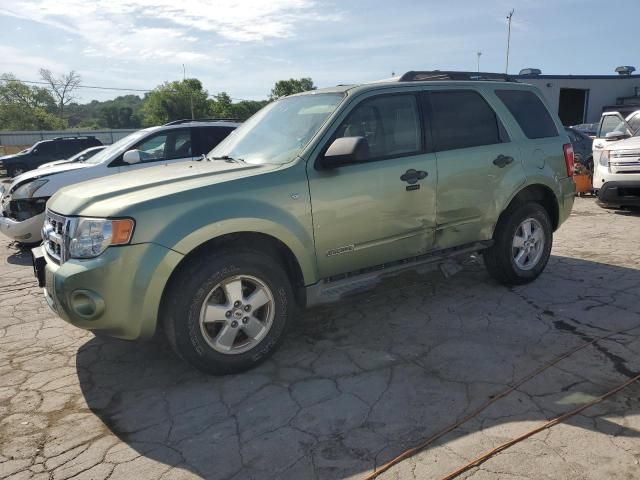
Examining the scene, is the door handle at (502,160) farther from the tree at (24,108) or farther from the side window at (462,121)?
the tree at (24,108)

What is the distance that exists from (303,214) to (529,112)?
2830 mm

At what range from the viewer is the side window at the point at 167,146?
24.9ft

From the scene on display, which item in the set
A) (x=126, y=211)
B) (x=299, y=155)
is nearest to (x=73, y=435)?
(x=126, y=211)

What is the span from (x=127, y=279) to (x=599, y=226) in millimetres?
7116

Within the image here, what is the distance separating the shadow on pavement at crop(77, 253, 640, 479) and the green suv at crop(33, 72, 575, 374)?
0.36 meters

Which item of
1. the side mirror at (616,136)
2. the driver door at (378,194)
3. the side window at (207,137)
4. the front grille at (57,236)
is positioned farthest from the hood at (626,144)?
the front grille at (57,236)

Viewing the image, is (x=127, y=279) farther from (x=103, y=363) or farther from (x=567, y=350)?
(x=567, y=350)

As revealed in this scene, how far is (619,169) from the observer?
25.4 ft

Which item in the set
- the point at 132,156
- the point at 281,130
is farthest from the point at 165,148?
the point at 281,130

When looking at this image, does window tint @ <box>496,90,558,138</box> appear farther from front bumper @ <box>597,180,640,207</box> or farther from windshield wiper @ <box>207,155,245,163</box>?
front bumper @ <box>597,180,640,207</box>

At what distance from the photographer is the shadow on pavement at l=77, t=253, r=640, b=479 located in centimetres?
257

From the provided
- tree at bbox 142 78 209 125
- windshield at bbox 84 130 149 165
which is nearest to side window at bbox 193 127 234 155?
windshield at bbox 84 130 149 165

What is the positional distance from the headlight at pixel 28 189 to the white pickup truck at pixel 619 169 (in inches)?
343

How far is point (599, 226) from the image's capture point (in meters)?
7.47
